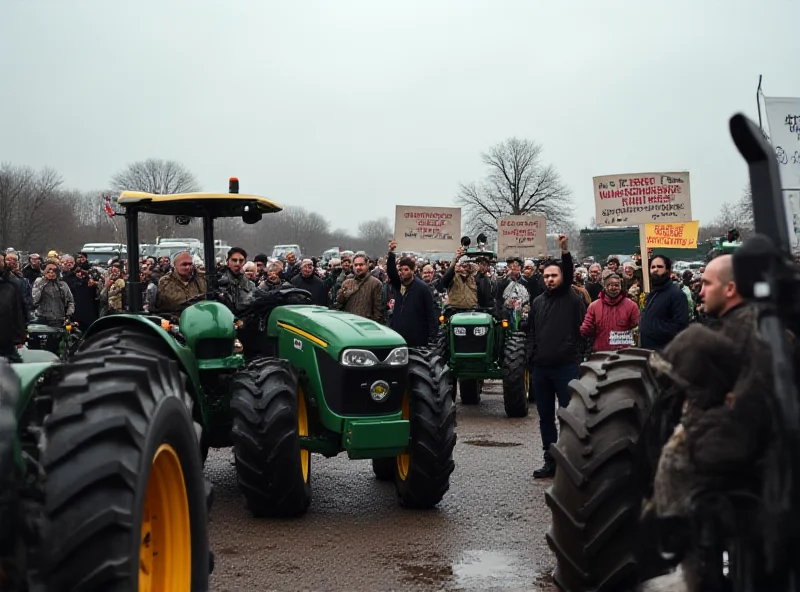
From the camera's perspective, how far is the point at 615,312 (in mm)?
9773

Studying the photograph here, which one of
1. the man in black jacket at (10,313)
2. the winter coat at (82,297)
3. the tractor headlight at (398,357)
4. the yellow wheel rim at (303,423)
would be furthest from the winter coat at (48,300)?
the tractor headlight at (398,357)

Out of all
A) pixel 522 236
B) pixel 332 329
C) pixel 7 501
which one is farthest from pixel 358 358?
pixel 522 236

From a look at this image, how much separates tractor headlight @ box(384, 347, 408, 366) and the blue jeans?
206cm

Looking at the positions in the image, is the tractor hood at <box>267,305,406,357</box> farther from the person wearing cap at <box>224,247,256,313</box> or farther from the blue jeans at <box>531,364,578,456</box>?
the blue jeans at <box>531,364,578,456</box>

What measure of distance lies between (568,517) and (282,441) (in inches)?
123

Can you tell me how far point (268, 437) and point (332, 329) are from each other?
1.00 m

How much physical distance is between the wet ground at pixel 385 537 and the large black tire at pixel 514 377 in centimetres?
296

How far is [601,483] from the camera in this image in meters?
3.98

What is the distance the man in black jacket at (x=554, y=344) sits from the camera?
28.9 feet

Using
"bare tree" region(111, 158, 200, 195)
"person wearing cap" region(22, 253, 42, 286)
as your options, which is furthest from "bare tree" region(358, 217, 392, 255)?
"person wearing cap" region(22, 253, 42, 286)

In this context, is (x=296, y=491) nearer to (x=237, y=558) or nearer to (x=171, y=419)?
(x=237, y=558)

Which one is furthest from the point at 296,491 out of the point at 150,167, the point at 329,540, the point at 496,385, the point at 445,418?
the point at 150,167

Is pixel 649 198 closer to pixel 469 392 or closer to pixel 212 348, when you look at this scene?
pixel 469 392

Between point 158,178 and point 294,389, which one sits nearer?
point 294,389
